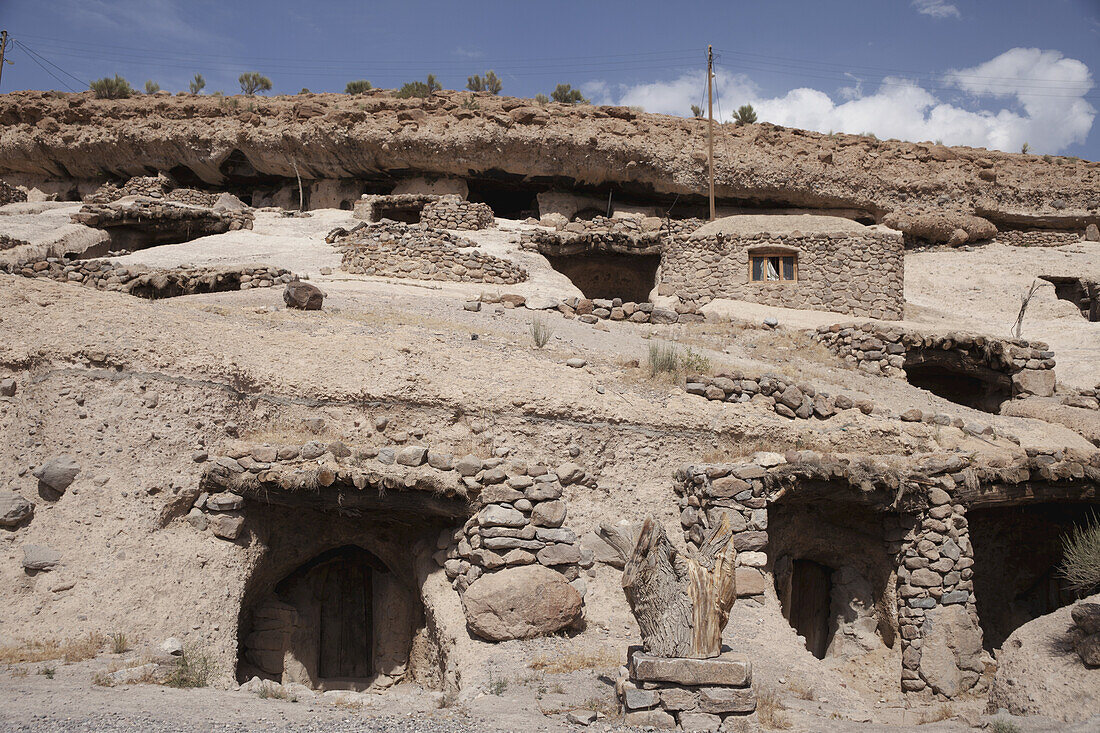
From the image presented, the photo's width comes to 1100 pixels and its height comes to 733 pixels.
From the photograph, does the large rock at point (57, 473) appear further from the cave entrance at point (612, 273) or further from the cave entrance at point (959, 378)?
the cave entrance at point (612, 273)

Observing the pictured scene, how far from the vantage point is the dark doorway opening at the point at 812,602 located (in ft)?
34.9

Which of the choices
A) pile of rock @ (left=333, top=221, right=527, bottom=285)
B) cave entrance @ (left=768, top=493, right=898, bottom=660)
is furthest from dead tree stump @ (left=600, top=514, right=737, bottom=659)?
pile of rock @ (left=333, top=221, right=527, bottom=285)

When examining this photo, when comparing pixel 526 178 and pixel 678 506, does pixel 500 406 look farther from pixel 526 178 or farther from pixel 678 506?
pixel 526 178

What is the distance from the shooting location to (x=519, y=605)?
760 centimetres

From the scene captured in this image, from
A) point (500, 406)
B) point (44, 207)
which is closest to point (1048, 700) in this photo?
point (500, 406)

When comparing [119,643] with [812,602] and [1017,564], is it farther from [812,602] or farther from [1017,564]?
[1017,564]

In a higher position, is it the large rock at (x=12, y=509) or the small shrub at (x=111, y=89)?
the small shrub at (x=111, y=89)

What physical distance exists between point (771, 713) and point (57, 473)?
693 centimetres

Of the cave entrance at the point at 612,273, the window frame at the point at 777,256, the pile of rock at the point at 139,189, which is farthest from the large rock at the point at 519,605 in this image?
the pile of rock at the point at 139,189

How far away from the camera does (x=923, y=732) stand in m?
6.01

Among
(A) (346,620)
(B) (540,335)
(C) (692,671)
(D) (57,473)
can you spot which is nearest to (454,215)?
(B) (540,335)

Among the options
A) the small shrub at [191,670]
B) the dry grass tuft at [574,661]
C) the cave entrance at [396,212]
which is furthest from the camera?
the cave entrance at [396,212]

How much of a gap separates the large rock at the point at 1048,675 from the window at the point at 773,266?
11982mm

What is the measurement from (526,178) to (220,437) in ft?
60.7
